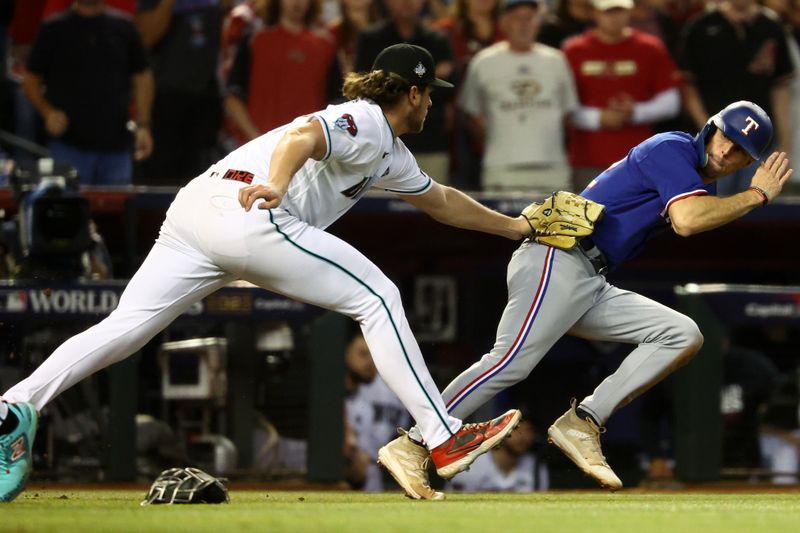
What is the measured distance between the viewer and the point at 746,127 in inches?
234

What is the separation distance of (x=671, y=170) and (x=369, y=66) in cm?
360

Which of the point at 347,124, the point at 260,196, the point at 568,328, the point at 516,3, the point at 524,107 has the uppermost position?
the point at 516,3

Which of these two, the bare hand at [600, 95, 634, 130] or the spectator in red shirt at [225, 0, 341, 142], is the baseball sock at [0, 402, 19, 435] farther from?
the bare hand at [600, 95, 634, 130]

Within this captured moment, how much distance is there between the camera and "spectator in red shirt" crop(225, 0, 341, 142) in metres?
9.36

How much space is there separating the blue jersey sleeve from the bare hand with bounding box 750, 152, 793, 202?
22 cm

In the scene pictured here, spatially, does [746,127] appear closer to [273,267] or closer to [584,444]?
[584,444]

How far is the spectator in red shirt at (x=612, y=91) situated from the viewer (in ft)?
31.0

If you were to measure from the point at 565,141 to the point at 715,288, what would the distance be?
4.90 ft

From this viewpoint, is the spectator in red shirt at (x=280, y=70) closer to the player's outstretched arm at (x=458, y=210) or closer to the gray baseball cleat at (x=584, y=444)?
the player's outstretched arm at (x=458, y=210)

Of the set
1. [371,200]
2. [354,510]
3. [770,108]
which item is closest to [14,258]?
[371,200]

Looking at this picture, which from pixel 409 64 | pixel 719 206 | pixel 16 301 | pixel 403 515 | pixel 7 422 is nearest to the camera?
pixel 403 515

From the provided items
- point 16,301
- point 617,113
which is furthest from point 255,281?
point 617,113

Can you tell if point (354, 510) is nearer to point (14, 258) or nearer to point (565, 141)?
point (14, 258)

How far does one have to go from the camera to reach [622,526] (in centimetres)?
447
